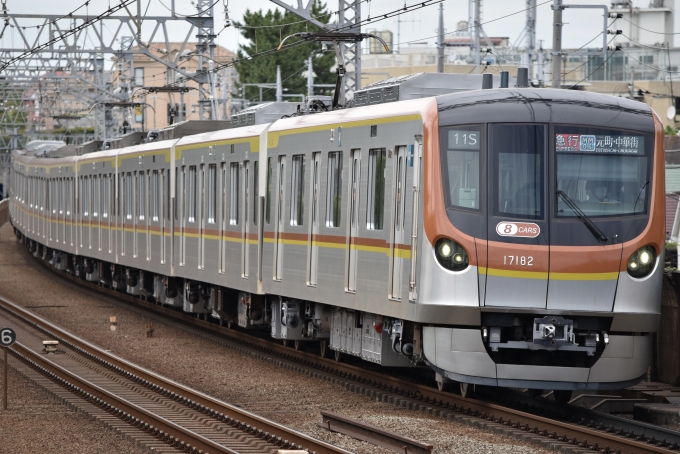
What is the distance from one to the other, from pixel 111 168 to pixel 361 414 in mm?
16944

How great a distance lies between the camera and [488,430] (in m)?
11.0

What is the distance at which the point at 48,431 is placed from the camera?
1153 centimetres

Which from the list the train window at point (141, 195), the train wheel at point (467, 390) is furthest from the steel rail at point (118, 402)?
the train window at point (141, 195)

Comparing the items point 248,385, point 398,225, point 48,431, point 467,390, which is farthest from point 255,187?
point 48,431

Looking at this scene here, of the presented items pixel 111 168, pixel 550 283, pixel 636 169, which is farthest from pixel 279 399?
pixel 111 168

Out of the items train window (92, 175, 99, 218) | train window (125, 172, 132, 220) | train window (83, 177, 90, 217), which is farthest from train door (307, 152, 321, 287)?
train window (83, 177, 90, 217)

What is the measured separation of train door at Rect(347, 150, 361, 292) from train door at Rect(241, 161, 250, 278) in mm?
4002

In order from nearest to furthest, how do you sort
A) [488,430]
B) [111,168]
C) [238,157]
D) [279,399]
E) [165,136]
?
[488,430]
[279,399]
[238,157]
[165,136]
[111,168]

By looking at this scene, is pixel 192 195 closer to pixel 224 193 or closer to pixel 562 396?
pixel 224 193

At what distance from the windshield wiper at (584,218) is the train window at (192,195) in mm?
10276

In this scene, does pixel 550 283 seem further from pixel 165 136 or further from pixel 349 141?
pixel 165 136

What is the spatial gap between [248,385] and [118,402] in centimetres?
209

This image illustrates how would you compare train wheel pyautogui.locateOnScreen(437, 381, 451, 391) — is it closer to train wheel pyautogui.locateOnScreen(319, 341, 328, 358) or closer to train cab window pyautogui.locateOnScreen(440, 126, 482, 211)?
train cab window pyautogui.locateOnScreen(440, 126, 482, 211)

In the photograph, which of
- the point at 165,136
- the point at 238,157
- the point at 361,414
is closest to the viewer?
the point at 361,414
